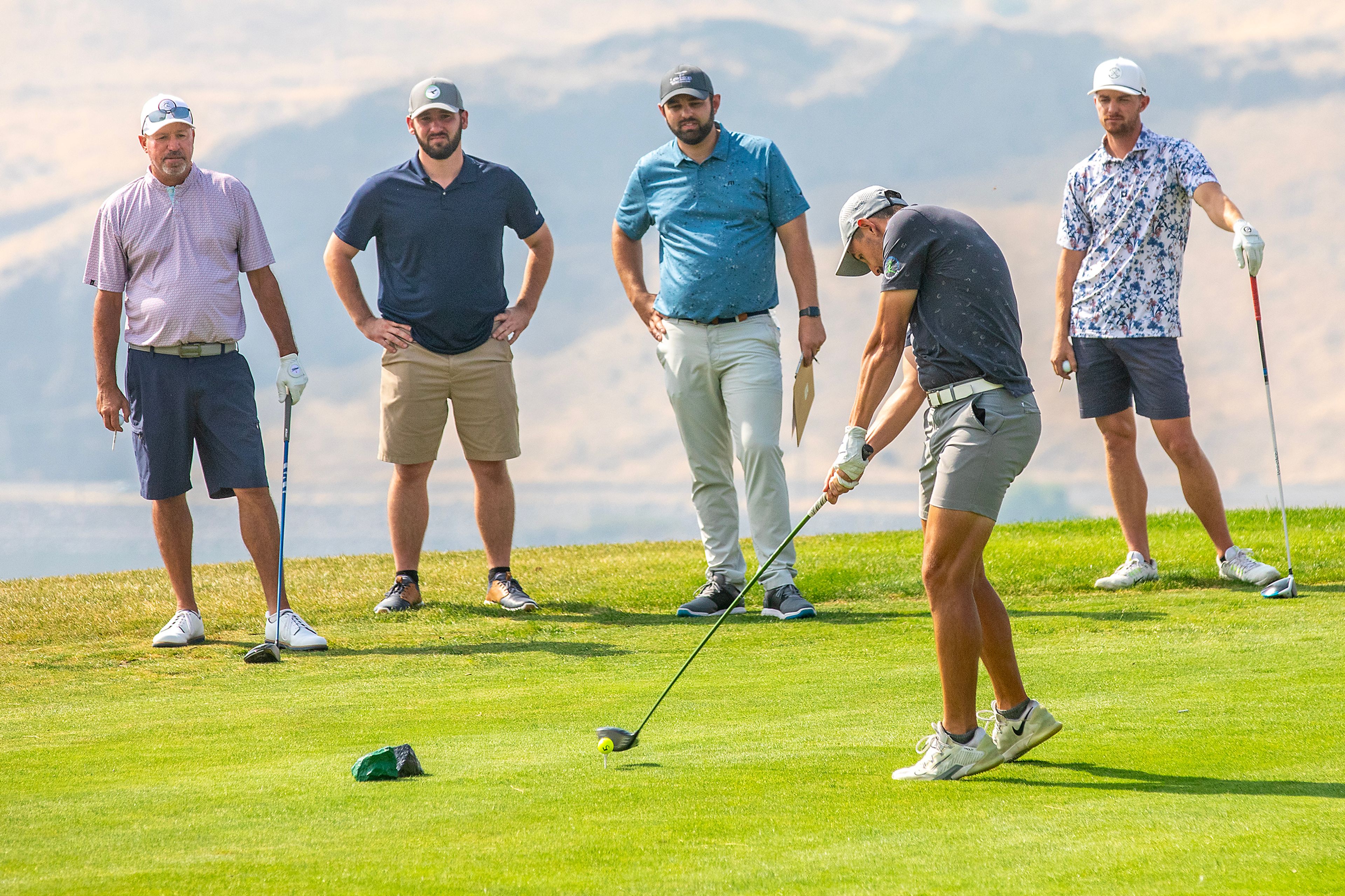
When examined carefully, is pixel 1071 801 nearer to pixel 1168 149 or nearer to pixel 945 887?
pixel 945 887

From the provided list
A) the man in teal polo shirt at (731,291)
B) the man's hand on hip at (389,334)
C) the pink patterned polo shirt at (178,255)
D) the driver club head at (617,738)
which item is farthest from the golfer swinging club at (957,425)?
the man's hand on hip at (389,334)

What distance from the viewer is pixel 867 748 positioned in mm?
4066

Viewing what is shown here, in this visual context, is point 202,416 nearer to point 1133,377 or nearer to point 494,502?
point 494,502

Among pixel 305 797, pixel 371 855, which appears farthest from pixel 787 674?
pixel 371 855

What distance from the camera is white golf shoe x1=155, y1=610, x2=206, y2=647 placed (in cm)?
679

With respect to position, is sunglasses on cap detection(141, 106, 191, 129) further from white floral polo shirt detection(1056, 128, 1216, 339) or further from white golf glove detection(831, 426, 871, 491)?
white floral polo shirt detection(1056, 128, 1216, 339)

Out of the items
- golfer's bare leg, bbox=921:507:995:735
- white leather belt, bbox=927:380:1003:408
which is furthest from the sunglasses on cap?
golfer's bare leg, bbox=921:507:995:735

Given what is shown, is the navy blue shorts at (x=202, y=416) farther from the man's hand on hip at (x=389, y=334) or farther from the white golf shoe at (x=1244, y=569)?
the white golf shoe at (x=1244, y=569)

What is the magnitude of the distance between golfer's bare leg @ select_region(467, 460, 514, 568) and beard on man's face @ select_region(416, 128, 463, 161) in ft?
5.23

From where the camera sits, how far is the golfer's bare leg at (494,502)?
7.64 metres

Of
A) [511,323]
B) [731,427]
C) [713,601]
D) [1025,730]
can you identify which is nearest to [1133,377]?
[731,427]

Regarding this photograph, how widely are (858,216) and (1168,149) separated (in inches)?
157

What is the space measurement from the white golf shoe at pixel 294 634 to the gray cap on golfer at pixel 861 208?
3398 millimetres

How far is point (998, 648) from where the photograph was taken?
403cm
